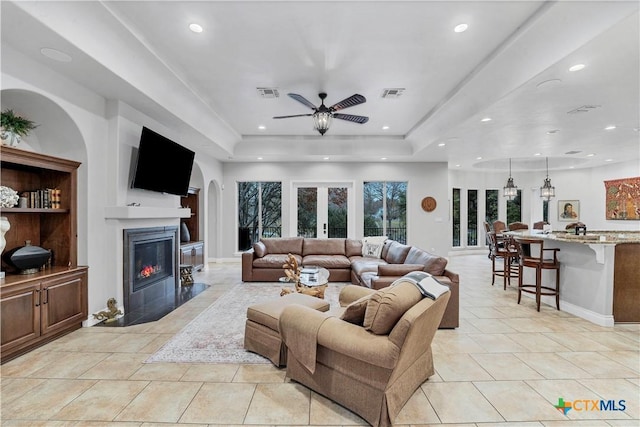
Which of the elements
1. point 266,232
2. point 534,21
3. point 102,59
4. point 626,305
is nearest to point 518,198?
point 626,305

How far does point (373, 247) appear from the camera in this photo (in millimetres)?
6309

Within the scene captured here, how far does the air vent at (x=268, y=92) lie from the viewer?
14.8 feet

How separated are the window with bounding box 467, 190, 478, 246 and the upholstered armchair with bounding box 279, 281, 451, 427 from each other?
9.14m

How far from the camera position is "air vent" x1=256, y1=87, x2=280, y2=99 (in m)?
4.53

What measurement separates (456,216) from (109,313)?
9839 mm

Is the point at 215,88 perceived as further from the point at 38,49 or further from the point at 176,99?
the point at 38,49

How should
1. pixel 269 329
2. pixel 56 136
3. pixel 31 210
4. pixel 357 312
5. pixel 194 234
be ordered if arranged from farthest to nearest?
1. pixel 194 234
2. pixel 56 136
3. pixel 31 210
4. pixel 269 329
5. pixel 357 312

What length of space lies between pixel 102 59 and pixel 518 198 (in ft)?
39.3

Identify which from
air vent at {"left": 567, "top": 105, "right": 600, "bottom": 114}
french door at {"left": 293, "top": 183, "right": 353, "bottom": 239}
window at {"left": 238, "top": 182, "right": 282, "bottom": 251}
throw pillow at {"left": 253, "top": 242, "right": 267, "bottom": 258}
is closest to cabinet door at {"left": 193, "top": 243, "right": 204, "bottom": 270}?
window at {"left": 238, "top": 182, "right": 282, "bottom": 251}

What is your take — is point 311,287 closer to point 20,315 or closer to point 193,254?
point 20,315

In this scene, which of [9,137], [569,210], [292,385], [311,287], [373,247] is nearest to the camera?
[292,385]

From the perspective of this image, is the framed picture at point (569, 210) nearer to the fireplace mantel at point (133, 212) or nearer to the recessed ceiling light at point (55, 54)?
the fireplace mantel at point (133, 212)

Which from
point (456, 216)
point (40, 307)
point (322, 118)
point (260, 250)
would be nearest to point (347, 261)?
point (260, 250)

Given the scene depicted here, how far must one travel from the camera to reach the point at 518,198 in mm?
10750
